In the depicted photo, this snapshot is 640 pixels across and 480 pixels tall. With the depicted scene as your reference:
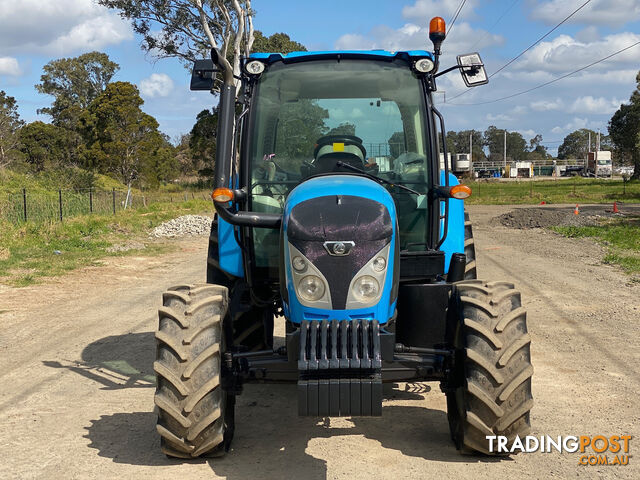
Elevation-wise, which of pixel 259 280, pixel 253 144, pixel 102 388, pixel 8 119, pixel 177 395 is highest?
pixel 8 119

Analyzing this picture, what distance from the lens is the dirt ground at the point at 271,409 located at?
4.74 metres

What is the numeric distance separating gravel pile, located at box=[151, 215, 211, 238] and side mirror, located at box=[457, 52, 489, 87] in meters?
18.2

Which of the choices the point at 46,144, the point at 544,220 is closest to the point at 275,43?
the point at 46,144

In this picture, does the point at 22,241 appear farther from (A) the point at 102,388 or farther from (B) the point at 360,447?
(B) the point at 360,447

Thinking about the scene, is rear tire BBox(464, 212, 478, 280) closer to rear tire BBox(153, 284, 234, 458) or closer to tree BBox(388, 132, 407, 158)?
tree BBox(388, 132, 407, 158)

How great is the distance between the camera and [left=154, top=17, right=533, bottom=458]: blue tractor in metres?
4.39

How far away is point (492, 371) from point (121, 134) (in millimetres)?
45898

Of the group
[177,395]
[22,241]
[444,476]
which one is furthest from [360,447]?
[22,241]

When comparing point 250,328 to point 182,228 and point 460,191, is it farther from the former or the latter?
point 182,228

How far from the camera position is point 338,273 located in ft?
14.4

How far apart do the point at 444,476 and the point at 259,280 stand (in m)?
2.05

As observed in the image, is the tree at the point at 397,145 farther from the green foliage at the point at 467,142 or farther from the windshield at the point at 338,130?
the green foliage at the point at 467,142

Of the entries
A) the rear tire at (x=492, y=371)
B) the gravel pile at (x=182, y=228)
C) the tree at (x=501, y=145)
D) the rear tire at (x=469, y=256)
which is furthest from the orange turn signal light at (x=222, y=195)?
the tree at (x=501, y=145)

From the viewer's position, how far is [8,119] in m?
53.6
